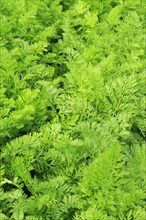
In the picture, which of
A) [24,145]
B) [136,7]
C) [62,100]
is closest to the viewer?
[24,145]

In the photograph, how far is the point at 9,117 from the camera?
9.14ft

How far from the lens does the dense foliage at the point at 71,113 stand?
242cm

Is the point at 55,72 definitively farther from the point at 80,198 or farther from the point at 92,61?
the point at 80,198

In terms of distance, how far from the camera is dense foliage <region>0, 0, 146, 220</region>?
2.42m

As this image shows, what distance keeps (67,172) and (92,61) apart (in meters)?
1.14

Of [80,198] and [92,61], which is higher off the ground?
[92,61]

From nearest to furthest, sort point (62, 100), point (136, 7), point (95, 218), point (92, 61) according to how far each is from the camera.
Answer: point (95, 218) → point (62, 100) → point (92, 61) → point (136, 7)

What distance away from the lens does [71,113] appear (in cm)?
300

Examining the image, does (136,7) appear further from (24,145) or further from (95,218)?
(95,218)

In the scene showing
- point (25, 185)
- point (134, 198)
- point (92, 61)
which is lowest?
point (25, 185)

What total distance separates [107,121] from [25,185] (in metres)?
0.65

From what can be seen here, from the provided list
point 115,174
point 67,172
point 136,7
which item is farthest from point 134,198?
point 136,7

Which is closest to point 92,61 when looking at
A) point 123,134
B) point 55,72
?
point 55,72

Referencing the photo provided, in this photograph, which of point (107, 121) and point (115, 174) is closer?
point (115, 174)
